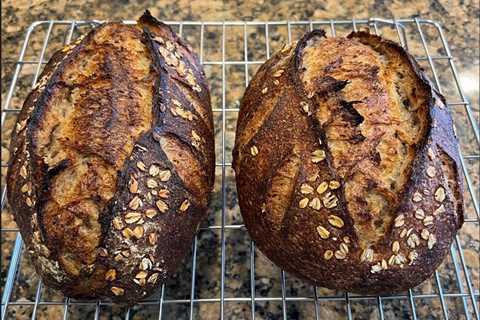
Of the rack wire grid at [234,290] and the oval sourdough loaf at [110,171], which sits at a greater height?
the oval sourdough loaf at [110,171]

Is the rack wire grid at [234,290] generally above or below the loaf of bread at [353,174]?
below

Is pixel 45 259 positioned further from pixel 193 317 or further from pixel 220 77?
pixel 220 77

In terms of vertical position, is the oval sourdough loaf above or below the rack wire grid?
above

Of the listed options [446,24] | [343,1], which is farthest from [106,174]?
[446,24]

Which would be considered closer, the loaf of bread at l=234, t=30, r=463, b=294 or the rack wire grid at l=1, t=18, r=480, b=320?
the loaf of bread at l=234, t=30, r=463, b=294

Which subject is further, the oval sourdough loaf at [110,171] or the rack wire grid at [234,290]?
the rack wire grid at [234,290]
